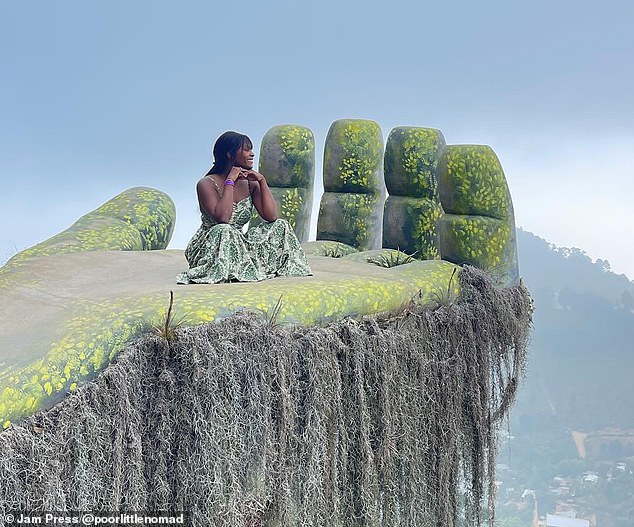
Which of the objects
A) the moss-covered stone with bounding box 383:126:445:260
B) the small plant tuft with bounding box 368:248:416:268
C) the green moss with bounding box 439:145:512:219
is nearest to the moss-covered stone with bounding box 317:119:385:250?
the moss-covered stone with bounding box 383:126:445:260

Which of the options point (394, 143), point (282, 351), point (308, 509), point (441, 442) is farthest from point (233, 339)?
point (394, 143)

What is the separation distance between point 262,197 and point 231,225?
22 centimetres

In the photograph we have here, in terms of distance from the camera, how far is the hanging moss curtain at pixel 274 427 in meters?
3.24

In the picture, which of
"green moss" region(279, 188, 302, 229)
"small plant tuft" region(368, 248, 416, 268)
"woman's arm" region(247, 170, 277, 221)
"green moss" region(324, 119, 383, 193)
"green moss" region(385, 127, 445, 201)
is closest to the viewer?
"woman's arm" region(247, 170, 277, 221)

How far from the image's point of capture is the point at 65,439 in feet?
10.4

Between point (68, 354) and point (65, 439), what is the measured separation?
345mm

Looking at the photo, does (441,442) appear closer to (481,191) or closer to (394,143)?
(481,191)

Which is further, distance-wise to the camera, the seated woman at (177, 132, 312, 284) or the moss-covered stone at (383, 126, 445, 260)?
the moss-covered stone at (383, 126, 445, 260)

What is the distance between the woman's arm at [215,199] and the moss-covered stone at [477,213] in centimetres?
152

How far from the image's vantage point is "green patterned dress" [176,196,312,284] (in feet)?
13.9

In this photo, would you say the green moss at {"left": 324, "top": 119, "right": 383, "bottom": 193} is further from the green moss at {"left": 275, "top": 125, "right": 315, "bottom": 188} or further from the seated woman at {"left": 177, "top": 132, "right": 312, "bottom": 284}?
the seated woman at {"left": 177, "top": 132, "right": 312, "bottom": 284}

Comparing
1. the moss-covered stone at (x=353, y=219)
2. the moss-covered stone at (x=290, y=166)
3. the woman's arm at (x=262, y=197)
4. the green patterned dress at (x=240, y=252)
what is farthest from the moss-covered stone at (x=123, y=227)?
the woman's arm at (x=262, y=197)

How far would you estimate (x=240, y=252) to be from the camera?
4.29 m

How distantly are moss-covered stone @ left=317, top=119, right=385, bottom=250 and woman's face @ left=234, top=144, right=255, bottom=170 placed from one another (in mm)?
1983
